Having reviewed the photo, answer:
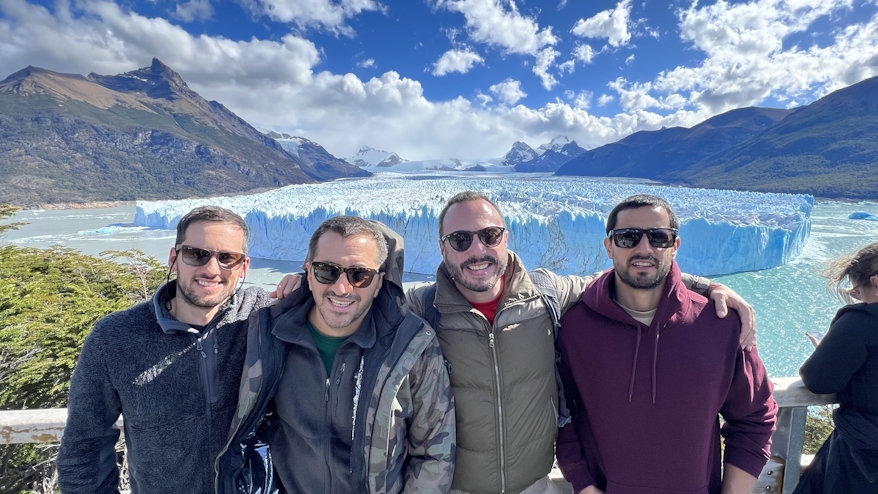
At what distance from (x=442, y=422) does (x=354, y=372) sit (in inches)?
11.2

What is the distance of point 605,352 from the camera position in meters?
1.20

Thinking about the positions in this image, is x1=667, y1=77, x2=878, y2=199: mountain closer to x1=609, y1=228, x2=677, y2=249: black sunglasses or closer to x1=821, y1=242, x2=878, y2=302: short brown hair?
x1=821, y1=242, x2=878, y2=302: short brown hair

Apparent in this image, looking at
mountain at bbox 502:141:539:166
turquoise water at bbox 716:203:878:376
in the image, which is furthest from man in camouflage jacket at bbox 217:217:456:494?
mountain at bbox 502:141:539:166

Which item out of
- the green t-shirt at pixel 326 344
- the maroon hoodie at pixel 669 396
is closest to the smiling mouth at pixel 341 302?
the green t-shirt at pixel 326 344

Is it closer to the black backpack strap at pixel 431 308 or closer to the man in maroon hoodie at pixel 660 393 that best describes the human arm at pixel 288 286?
the black backpack strap at pixel 431 308

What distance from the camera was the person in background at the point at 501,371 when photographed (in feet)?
3.91

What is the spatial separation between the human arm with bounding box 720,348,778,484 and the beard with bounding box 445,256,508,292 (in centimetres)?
72

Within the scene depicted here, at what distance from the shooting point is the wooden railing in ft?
3.93

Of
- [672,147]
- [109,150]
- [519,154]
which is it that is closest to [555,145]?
[519,154]

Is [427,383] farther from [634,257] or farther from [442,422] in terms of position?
[634,257]

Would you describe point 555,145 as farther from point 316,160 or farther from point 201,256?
→ point 201,256

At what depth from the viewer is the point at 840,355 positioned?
3.83 ft

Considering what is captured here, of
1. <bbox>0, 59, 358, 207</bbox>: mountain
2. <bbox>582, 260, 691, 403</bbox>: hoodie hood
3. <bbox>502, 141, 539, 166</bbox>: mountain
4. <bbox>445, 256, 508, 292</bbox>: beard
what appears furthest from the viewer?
<bbox>502, 141, 539, 166</bbox>: mountain

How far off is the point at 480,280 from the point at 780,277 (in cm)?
1332
